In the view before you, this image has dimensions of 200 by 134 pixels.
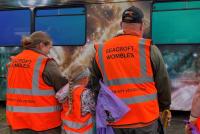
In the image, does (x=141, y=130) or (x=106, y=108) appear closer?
(x=141, y=130)

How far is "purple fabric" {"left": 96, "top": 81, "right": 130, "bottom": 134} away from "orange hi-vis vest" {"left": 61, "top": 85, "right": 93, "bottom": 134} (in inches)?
9.1

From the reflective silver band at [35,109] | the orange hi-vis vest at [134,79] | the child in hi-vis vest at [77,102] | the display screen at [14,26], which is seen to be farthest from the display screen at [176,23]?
the orange hi-vis vest at [134,79]

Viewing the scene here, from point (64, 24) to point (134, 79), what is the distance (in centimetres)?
598

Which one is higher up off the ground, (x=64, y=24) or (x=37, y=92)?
(x=64, y=24)

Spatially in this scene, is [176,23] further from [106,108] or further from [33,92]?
[106,108]

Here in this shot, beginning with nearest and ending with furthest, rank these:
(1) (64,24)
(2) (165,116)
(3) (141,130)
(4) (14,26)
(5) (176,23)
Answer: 1. (3) (141,130)
2. (2) (165,116)
3. (5) (176,23)
4. (1) (64,24)
5. (4) (14,26)

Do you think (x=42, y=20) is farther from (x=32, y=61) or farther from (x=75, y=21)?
(x=32, y=61)

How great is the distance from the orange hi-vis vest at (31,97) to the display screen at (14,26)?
5.67 m

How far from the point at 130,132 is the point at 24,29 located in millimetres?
6710

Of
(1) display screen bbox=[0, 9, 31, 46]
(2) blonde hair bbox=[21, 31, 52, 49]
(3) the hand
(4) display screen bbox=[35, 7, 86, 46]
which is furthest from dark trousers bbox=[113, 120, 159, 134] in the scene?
(1) display screen bbox=[0, 9, 31, 46]

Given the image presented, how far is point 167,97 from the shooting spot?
3660 millimetres

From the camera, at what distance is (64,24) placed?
9352mm

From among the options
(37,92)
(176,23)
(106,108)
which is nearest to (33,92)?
(37,92)

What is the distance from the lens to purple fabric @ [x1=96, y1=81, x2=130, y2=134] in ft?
11.6
